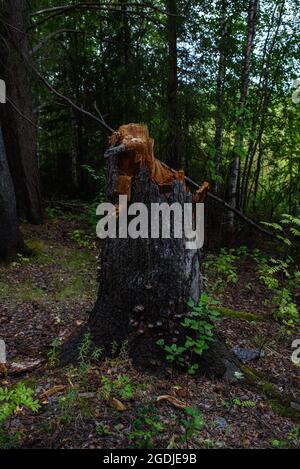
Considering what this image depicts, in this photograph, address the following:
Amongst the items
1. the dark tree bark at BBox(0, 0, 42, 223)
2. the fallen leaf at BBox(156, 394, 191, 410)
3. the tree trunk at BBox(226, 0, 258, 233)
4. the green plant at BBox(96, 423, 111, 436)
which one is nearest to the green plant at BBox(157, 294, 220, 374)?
the fallen leaf at BBox(156, 394, 191, 410)

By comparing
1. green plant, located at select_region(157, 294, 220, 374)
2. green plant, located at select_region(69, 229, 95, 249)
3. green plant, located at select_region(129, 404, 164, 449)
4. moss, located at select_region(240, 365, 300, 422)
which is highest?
green plant, located at select_region(69, 229, 95, 249)

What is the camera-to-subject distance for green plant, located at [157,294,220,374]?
3680 mm

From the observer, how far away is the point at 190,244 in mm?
3852

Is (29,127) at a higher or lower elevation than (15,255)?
higher

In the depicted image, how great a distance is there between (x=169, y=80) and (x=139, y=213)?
23.6 feet

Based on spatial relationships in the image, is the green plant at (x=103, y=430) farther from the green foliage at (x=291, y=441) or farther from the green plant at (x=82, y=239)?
the green plant at (x=82, y=239)

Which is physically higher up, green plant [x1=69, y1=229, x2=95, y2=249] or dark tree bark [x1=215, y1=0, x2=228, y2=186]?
dark tree bark [x1=215, y1=0, x2=228, y2=186]

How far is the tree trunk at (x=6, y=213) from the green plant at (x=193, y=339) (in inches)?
194

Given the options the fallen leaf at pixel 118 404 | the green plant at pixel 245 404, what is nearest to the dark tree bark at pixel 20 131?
the fallen leaf at pixel 118 404

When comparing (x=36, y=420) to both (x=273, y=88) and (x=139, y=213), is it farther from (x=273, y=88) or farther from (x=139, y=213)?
(x=273, y=88)

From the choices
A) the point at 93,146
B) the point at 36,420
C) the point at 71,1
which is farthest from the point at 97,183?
the point at 36,420

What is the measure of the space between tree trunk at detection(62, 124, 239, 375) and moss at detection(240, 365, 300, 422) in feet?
1.73

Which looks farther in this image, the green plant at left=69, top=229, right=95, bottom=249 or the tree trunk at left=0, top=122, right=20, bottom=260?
the green plant at left=69, top=229, right=95, bottom=249

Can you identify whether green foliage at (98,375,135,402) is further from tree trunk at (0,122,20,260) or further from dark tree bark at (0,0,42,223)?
dark tree bark at (0,0,42,223)
